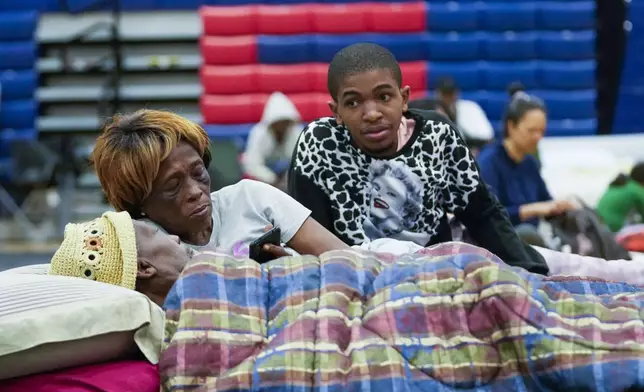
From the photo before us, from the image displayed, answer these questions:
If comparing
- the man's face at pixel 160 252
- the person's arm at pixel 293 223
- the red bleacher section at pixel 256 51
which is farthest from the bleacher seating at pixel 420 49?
the man's face at pixel 160 252

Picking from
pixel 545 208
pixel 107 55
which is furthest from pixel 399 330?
pixel 107 55

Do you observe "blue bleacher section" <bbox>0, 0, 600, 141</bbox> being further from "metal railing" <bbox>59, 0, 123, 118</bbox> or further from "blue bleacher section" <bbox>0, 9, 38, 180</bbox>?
"metal railing" <bbox>59, 0, 123, 118</bbox>

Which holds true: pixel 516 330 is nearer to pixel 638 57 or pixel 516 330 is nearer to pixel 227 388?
pixel 227 388

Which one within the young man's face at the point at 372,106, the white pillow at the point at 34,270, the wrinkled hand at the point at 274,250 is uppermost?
the young man's face at the point at 372,106

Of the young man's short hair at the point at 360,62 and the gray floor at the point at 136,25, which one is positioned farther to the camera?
the gray floor at the point at 136,25

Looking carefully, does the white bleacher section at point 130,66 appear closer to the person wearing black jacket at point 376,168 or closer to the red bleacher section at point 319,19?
the red bleacher section at point 319,19

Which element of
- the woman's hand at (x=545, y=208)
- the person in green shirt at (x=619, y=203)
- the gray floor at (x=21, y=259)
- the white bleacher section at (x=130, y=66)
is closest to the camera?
the woman's hand at (x=545, y=208)

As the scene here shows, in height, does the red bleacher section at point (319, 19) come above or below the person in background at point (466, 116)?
above

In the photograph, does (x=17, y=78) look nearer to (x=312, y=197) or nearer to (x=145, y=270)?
(x=312, y=197)

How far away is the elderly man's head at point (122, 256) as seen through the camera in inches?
74.9

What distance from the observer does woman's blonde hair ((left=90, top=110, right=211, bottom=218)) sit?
2139 millimetres

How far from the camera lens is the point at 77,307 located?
1.71 metres

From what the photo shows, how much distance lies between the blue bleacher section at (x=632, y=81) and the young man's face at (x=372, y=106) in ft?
21.3

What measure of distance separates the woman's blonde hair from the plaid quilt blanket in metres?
0.41
